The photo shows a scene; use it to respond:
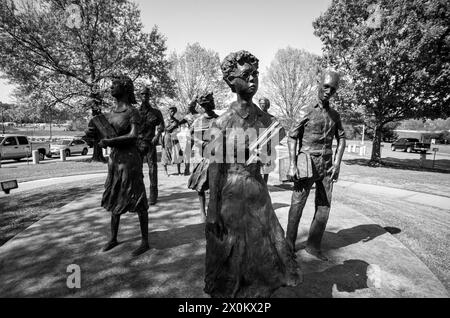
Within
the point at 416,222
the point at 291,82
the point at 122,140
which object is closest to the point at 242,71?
the point at 122,140

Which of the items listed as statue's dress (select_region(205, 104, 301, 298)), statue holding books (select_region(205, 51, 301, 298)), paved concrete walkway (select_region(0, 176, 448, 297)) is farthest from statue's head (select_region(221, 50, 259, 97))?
paved concrete walkway (select_region(0, 176, 448, 297))

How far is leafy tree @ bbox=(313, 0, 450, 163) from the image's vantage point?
1255 cm

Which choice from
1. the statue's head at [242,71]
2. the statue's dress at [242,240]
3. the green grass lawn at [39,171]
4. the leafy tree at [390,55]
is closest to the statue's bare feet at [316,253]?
the statue's dress at [242,240]

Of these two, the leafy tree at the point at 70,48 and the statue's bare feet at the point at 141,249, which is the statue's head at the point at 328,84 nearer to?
the statue's bare feet at the point at 141,249

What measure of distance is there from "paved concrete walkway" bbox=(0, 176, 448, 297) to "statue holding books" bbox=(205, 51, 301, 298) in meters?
1.08

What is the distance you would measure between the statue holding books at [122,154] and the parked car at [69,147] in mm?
22315

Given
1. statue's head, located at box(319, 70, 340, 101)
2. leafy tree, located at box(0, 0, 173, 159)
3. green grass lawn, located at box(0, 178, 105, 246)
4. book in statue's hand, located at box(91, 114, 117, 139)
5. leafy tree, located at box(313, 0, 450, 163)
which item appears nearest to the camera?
statue's head, located at box(319, 70, 340, 101)

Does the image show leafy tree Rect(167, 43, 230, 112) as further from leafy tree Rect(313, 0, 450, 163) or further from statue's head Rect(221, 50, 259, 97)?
statue's head Rect(221, 50, 259, 97)

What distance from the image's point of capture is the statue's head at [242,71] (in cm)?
218

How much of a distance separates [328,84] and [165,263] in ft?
11.6

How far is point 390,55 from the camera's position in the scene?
42.5ft

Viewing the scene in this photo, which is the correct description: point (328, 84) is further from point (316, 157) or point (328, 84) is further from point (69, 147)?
point (69, 147)
